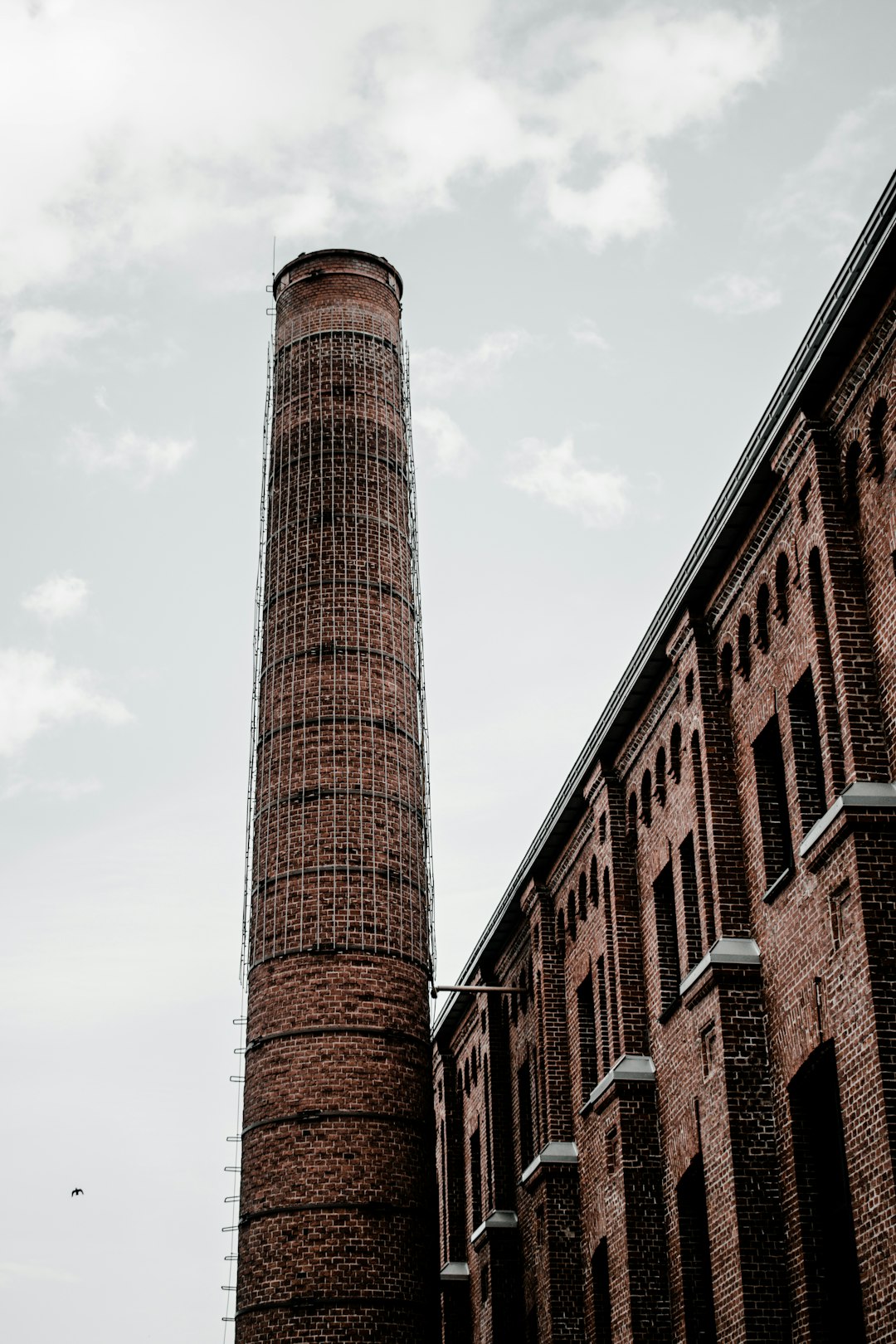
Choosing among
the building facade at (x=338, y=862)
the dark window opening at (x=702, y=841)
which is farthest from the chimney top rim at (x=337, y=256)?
the dark window opening at (x=702, y=841)

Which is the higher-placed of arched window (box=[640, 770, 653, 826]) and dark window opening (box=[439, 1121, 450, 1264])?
arched window (box=[640, 770, 653, 826])

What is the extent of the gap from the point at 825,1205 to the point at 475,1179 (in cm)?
1442

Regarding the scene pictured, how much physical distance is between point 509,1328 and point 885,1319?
13.2 meters

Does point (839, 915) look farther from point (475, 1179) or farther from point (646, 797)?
point (475, 1179)

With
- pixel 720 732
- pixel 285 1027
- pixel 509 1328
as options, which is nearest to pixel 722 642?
pixel 720 732

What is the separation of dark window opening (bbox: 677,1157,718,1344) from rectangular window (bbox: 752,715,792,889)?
361 centimetres

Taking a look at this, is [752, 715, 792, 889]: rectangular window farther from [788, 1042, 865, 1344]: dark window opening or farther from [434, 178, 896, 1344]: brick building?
[788, 1042, 865, 1344]: dark window opening

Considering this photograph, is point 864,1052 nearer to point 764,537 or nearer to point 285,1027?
point 764,537

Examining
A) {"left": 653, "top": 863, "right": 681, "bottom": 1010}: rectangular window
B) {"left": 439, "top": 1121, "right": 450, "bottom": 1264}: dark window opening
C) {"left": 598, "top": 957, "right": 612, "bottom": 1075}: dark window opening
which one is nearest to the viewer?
{"left": 653, "top": 863, "right": 681, "bottom": 1010}: rectangular window

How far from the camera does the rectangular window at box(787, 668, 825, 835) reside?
1591 centimetres

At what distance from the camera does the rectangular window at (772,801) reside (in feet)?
54.9

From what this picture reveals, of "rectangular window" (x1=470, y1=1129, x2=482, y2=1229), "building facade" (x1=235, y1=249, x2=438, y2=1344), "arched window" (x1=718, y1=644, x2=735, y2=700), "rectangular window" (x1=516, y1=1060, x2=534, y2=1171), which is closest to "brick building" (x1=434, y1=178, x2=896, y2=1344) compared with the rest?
"arched window" (x1=718, y1=644, x2=735, y2=700)

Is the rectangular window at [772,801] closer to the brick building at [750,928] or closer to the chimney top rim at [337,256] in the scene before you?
the brick building at [750,928]

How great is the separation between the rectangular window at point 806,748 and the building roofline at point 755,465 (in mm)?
2136
